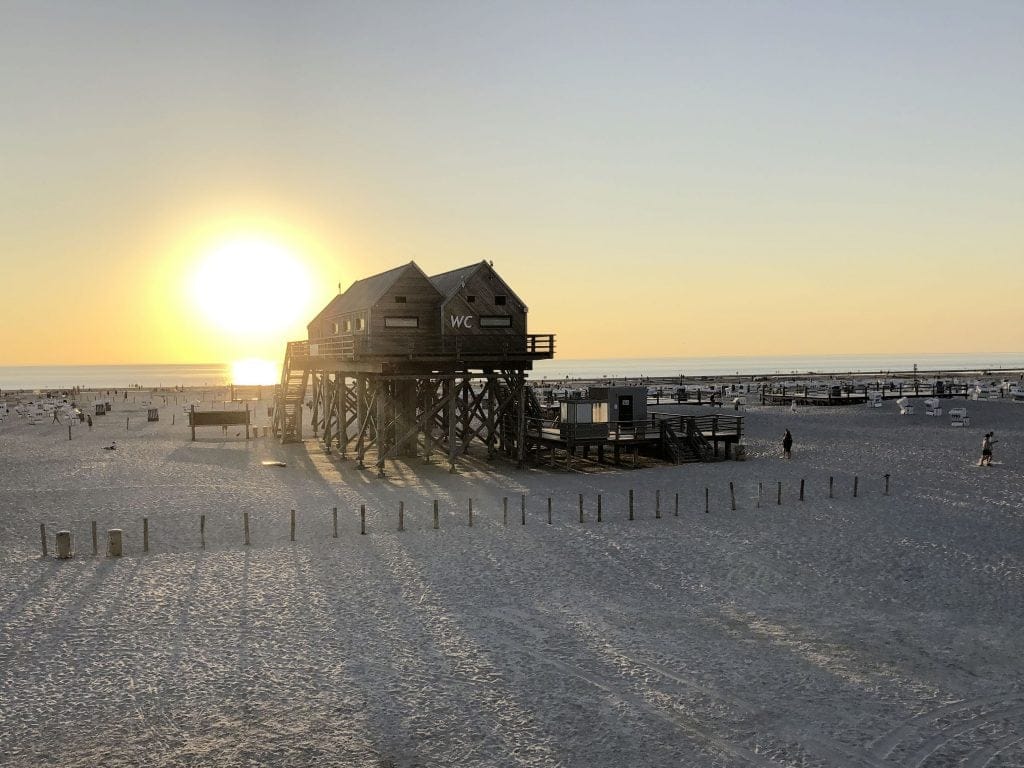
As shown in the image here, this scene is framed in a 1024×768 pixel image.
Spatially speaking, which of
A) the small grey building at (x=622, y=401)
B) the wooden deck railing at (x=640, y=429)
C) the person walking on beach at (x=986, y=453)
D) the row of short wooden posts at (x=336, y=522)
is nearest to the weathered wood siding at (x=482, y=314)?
the wooden deck railing at (x=640, y=429)

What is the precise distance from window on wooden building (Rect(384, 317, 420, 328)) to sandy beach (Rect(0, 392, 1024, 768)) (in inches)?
371

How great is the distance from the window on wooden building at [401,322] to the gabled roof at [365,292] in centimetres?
114

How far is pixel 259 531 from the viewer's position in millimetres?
26125

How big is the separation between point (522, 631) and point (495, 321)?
25.5 m

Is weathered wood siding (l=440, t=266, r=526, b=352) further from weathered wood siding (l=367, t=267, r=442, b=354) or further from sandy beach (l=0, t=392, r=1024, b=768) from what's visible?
sandy beach (l=0, t=392, r=1024, b=768)

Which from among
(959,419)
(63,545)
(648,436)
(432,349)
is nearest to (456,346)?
(432,349)

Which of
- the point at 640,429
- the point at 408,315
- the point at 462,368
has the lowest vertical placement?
the point at 640,429

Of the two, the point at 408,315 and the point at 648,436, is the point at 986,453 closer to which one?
the point at 648,436

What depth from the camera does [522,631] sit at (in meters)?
16.7

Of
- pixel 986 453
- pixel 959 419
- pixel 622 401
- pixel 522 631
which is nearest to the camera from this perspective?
pixel 522 631

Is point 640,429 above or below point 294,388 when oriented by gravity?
below

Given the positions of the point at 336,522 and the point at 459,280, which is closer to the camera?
the point at 336,522

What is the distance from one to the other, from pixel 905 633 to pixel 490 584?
9311mm

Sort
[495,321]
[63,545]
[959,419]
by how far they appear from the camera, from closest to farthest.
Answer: [63,545], [495,321], [959,419]
